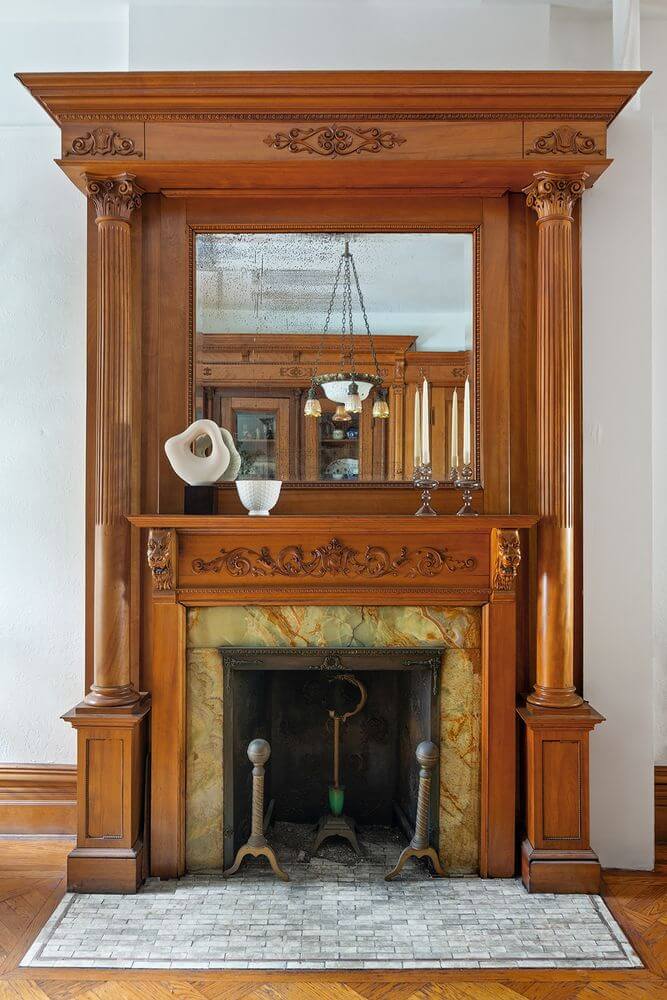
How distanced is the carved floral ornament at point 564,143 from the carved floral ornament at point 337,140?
0.44 meters

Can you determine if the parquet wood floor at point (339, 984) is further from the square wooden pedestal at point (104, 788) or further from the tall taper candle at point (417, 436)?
the tall taper candle at point (417, 436)

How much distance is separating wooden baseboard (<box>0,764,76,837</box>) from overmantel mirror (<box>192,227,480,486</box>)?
1355 mm

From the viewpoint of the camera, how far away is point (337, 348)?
259 cm

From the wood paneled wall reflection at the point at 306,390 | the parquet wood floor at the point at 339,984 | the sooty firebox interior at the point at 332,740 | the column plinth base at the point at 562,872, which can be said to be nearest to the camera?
the parquet wood floor at the point at 339,984

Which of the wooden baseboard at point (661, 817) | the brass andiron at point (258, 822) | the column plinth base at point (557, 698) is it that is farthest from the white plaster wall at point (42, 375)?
the wooden baseboard at point (661, 817)

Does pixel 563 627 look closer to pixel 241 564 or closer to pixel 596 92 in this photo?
pixel 241 564

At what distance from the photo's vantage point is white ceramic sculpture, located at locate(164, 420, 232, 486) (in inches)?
95.7

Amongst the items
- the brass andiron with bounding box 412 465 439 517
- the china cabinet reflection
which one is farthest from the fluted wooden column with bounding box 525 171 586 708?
the china cabinet reflection

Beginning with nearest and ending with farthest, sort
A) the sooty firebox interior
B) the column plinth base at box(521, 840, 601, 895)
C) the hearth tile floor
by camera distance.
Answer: the hearth tile floor
the column plinth base at box(521, 840, 601, 895)
the sooty firebox interior

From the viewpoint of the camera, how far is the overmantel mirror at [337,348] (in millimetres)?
2582

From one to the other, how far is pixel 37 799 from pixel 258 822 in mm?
930

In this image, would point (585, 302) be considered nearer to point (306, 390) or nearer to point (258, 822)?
point (306, 390)

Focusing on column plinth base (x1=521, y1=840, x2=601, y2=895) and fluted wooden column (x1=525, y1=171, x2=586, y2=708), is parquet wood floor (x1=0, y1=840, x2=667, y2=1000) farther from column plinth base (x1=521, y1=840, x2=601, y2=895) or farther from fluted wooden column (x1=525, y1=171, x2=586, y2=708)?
fluted wooden column (x1=525, y1=171, x2=586, y2=708)

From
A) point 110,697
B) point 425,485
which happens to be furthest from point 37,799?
point 425,485
